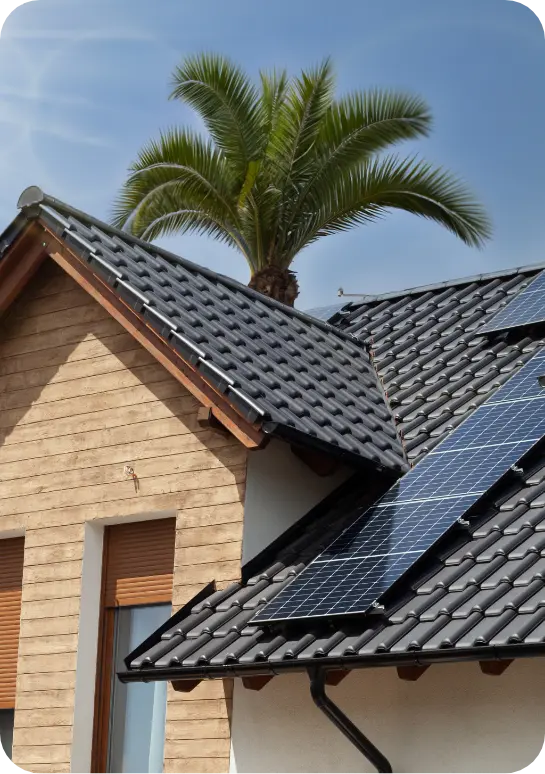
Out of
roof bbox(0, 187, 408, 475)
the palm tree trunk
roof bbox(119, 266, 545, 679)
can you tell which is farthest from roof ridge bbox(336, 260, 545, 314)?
the palm tree trunk

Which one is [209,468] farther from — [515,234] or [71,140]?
[515,234]

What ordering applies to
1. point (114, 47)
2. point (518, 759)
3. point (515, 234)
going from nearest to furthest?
point (518, 759)
point (114, 47)
point (515, 234)

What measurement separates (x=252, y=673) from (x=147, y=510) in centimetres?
270

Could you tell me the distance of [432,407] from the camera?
13.1 m

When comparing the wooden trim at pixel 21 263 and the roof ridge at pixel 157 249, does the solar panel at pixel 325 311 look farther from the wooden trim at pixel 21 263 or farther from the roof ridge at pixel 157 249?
the wooden trim at pixel 21 263

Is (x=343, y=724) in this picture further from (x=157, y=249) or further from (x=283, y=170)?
(x=283, y=170)

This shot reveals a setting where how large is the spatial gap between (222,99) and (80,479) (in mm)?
12657

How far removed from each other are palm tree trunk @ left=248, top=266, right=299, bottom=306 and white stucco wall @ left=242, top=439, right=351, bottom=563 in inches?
466

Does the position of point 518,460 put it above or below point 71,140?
below

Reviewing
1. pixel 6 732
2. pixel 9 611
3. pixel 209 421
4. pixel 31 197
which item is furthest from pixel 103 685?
pixel 31 197

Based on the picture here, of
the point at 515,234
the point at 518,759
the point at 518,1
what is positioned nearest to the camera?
the point at 518,1

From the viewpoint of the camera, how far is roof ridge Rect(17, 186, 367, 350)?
13.5 metres

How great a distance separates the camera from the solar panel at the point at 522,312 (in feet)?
44.2

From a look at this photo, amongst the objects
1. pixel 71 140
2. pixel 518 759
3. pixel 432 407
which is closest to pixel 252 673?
pixel 518 759
